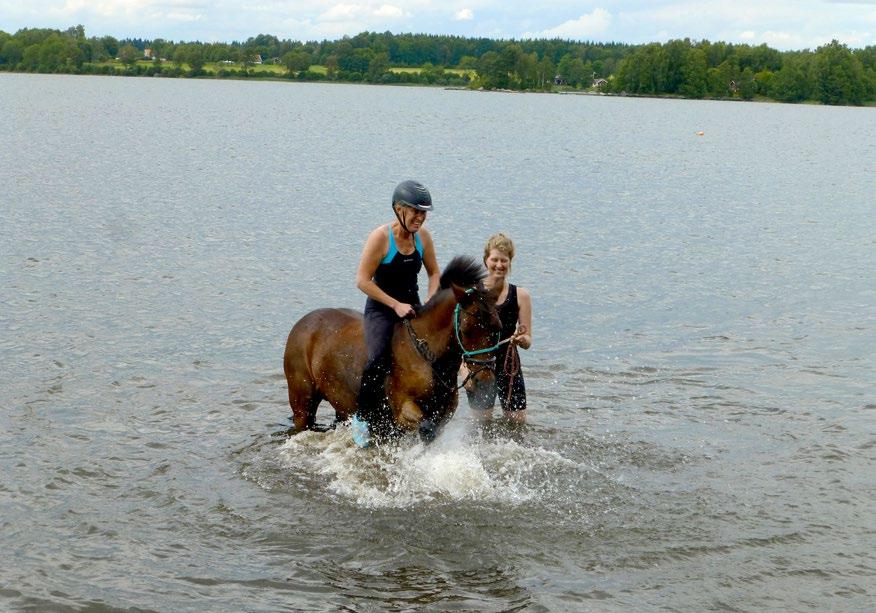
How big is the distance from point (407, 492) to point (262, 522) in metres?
1.48

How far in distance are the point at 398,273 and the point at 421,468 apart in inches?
→ 80.8

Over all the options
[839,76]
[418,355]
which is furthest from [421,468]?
[839,76]

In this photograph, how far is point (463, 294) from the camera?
895 centimetres

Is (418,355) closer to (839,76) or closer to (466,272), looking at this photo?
(466,272)

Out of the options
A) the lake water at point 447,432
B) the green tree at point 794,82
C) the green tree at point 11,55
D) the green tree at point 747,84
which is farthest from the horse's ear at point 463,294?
the green tree at point 11,55

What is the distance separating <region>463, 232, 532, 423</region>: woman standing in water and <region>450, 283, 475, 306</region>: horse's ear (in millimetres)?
288

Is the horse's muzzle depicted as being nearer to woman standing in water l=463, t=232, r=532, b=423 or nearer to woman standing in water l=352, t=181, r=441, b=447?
woman standing in water l=463, t=232, r=532, b=423

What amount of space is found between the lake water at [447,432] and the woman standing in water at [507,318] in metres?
0.57

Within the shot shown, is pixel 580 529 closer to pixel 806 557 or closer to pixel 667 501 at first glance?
pixel 667 501

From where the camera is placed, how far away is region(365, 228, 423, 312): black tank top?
9.73m

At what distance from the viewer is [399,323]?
9.80m

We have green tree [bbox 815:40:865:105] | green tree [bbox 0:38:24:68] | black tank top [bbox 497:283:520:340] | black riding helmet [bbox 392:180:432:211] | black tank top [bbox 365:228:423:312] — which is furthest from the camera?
green tree [bbox 0:38:24:68]

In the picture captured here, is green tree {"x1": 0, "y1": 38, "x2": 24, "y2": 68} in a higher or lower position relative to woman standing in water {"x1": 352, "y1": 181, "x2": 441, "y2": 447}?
higher

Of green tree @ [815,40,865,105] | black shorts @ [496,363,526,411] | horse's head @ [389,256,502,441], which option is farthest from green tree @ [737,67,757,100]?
horse's head @ [389,256,502,441]
